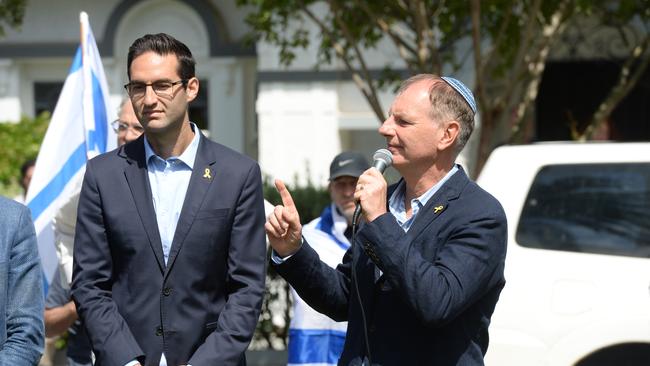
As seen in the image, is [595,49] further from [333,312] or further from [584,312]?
[333,312]

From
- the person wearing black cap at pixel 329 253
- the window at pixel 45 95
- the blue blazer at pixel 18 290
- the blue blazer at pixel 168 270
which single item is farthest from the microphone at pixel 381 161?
the window at pixel 45 95

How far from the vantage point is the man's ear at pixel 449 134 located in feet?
11.2

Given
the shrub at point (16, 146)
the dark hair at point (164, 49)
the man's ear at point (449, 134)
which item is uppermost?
the dark hair at point (164, 49)

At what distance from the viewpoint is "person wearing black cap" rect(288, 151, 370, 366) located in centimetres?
545

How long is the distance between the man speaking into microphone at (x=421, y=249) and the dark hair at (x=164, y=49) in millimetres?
726

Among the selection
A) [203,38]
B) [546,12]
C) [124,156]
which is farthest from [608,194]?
[203,38]

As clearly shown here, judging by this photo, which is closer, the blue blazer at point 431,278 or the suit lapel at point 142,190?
the blue blazer at point 431,278

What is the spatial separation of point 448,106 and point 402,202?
0.36 metres

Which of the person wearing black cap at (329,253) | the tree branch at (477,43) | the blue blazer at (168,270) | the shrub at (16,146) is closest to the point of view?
the blue blazer at (168,270)

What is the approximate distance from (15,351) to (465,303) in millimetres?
1348

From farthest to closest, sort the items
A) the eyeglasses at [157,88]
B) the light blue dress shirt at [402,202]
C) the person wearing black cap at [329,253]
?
the person wearing black cap at [329,253], the eyeglasses at [157,88], the light blue dress shirt at [402,202]

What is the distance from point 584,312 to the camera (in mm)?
5070

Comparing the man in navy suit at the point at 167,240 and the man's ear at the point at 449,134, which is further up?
the man's ear at the point at 449,134

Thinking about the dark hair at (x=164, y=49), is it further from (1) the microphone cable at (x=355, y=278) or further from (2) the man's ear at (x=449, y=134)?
(2) the man's ear at (x=449, y=134)
